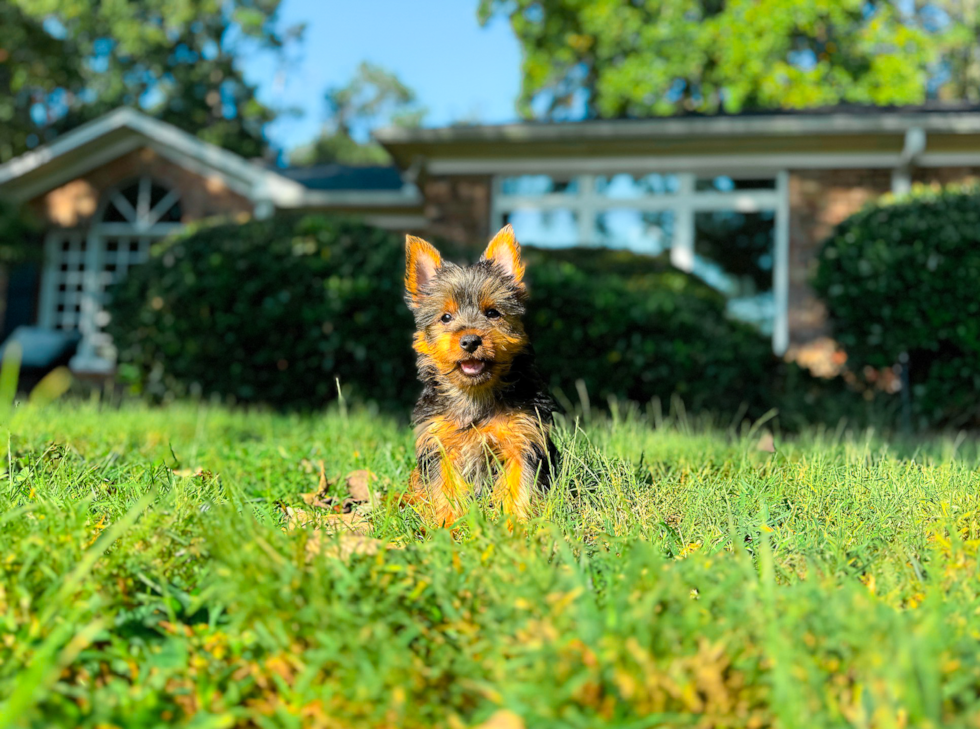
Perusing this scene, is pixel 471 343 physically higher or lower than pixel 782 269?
lower

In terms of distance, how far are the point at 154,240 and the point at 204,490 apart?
1613 cm

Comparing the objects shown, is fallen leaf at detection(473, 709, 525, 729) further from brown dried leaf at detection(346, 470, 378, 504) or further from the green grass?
brown dried leaf at detection(346, 470, 378, 504)

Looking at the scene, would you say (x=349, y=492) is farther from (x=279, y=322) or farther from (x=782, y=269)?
(x=782, y=269)

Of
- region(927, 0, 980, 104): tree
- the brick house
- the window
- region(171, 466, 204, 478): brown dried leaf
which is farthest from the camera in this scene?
region(927, 0, 980, 104): tree

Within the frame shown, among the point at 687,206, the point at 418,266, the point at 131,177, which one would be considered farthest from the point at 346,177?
the point at 418,266

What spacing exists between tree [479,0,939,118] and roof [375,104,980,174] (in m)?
10.6

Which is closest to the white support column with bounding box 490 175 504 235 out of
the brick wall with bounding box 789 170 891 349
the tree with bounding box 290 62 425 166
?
the brick wall with bounding box 789 170 891 349

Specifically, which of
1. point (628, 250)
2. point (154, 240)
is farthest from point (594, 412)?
point (154, 240)

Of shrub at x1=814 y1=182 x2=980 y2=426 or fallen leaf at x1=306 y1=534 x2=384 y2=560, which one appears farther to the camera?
shrub at x1=814 y1=182 x2=980 y2=426

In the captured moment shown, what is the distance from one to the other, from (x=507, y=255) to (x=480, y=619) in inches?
76.1

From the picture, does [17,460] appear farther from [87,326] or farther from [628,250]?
[87,326]

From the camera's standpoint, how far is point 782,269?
43.5 ft

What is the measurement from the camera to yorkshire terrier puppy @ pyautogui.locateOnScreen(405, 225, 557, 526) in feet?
9.61

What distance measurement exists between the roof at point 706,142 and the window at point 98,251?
21.5 ft
